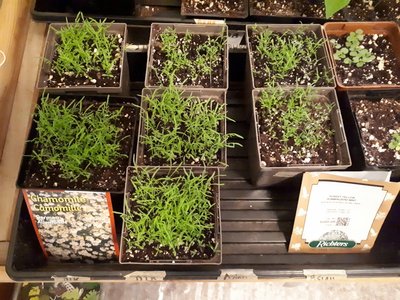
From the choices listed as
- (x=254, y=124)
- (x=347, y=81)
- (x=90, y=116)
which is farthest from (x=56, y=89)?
(x=347, y=81)

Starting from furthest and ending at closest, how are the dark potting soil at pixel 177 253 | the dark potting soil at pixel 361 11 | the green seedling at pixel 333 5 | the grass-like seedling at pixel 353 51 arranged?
the dark potting soil at pixel 361 11 → the grass-like seedling at pixel 353 51 → the green seedling at pixel 333 5 → the dark potting soil at pixel 177 253

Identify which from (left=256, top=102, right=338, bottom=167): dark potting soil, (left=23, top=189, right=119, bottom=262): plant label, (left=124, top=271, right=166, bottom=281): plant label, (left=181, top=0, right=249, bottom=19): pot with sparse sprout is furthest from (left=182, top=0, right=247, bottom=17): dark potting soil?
(left=124, top=271, right=166, bottom=281): plant label

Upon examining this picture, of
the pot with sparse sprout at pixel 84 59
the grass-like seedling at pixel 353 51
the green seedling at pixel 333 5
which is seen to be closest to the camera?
the green seedling at pixel 333 5

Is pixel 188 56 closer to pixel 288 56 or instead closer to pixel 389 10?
pixel 288 56

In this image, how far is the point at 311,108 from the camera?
1358 millimetres

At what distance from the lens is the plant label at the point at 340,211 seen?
3.79 feet

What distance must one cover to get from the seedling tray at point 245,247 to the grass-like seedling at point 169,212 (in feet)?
0.18

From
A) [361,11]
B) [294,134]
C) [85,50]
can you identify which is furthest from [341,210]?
[85,50]

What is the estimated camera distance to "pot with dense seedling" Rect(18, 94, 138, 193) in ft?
3.87

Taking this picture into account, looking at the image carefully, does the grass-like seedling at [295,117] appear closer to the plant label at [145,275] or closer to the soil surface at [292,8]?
the soil surface at [292,8]

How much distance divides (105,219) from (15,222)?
244 mm

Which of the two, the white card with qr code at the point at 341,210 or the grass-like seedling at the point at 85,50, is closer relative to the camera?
the white card with qr code at the point at 341,210

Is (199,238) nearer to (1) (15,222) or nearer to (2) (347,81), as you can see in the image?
(1) (15,222)

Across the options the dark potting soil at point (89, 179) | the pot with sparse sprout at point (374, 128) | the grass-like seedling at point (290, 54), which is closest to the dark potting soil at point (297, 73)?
the grass-like seedling at point (290, 54)
